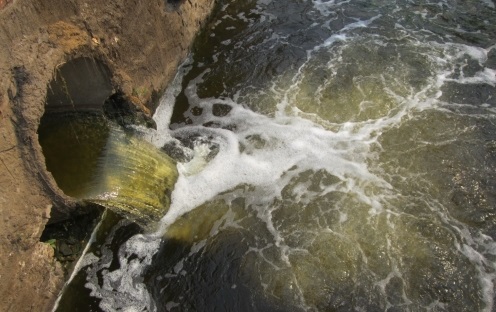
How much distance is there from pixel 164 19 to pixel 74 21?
7.21 ft

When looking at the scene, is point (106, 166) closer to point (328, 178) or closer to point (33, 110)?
point (33, 110)

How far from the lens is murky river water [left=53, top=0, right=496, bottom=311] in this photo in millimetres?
4512

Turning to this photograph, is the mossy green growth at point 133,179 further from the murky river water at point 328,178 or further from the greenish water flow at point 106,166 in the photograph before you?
the murky river water at point 328,178

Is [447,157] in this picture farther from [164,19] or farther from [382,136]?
[164,19]

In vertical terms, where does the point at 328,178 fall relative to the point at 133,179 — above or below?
below

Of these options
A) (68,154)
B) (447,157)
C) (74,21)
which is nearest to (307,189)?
→ (447,157)

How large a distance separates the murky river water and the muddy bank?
72 cm

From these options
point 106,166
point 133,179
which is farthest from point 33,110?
point 133,179

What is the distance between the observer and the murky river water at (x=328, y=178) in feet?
14.8

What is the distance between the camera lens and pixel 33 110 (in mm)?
4273

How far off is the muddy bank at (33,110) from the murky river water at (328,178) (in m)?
0.72

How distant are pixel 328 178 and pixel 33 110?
12.7ft

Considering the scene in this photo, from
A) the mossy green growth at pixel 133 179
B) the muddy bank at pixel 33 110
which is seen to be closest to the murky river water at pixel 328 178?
the mossy green growth at pixel 133 179

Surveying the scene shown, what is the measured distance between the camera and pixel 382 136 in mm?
5902
